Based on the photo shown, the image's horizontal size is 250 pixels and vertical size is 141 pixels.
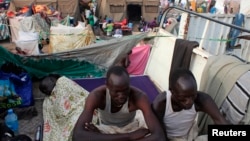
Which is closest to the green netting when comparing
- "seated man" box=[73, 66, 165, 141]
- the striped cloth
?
"seated man" box=[73, 66, 165, 141]

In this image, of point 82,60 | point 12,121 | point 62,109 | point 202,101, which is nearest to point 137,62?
point 82,60

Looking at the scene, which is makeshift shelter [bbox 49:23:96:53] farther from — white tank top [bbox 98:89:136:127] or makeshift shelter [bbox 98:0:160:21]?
makeshift shelter [bbox 98:0:160:21]

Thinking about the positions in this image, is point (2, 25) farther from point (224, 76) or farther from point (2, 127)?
point (224, 76)

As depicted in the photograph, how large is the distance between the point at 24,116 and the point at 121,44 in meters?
1.80

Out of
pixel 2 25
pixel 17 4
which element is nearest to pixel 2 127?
pixel 2 25

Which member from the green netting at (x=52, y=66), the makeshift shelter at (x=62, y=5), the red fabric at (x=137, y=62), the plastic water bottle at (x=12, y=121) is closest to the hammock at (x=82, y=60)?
the green netting at (x=52, y=66)

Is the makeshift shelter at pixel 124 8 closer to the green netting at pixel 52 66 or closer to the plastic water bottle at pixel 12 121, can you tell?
the green netting at pixel 52 66

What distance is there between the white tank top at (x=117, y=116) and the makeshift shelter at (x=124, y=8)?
355 inches

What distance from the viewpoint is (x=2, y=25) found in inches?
313

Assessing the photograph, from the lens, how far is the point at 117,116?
2033 mm

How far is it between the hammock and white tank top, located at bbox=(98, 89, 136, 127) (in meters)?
2.32

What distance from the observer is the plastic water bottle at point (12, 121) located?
311cm

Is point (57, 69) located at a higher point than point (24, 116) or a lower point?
higher

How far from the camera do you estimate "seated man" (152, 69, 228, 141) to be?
1774 millimetres
